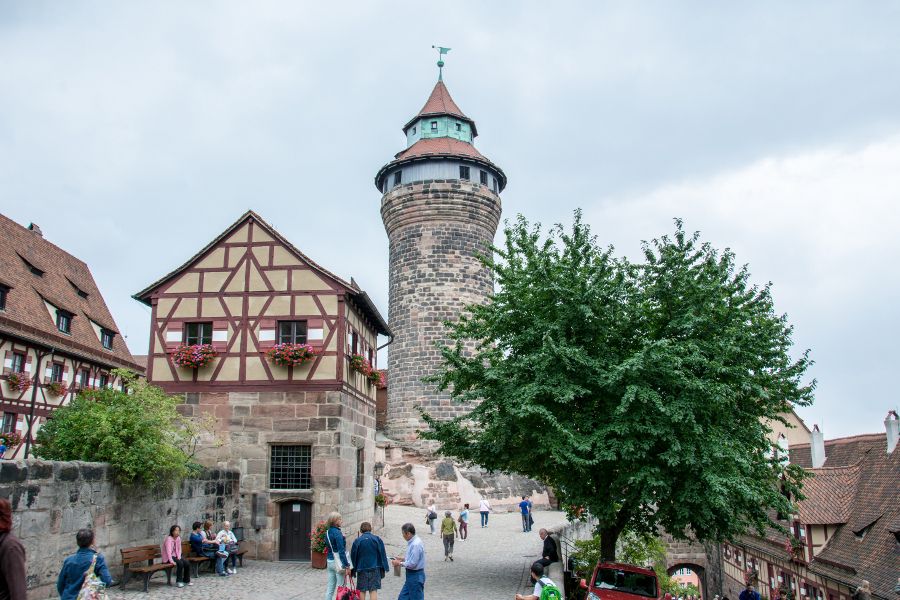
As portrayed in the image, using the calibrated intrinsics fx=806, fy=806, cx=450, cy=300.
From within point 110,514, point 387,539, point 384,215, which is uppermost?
point 384,215

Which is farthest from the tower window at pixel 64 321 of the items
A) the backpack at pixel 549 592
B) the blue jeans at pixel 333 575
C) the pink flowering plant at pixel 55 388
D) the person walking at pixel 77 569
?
the backpack at pixel 549 592

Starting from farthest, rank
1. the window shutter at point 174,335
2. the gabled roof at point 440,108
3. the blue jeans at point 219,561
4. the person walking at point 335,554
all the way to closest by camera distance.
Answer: the gabled roof at point 440,108
the window shutter at point 174,335
the blue jeans at point 219,561
the person walking at point 335,554

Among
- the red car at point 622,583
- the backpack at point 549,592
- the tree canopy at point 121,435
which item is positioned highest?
the tree canopy at point 121,435

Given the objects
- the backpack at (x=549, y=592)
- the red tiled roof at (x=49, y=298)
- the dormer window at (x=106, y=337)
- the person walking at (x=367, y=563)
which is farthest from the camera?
the dormer window at (x=106, y=337)

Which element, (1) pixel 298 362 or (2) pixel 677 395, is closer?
(2) pixel 677 395

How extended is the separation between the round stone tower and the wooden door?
15496 mm

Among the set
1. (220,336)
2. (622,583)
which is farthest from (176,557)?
(622,583)

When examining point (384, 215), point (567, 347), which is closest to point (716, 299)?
point (567, 347)

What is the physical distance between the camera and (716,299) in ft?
51.9

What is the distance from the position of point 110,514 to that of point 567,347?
8.31 m

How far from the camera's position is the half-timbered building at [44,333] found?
2350cm

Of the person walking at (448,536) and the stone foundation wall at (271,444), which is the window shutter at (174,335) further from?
the person walking at (448,536)

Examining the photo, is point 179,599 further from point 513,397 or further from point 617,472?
point 617,472

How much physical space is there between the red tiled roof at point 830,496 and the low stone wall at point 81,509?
724 inches
